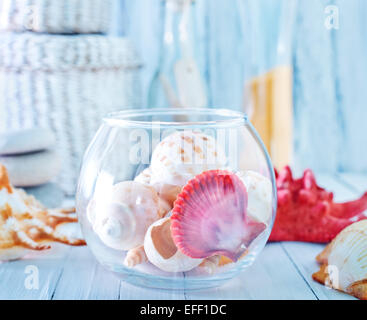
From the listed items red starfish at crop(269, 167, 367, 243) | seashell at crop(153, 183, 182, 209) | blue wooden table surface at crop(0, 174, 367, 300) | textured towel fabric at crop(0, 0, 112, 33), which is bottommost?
blue wooden table surface at crop(0, 174, 367, 300)

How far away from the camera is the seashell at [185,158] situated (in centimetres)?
51

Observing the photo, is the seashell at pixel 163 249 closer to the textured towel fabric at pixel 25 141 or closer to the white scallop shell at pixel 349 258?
the white scallop shell at pixel 349 258

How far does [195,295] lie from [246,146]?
→ 0.50 ft

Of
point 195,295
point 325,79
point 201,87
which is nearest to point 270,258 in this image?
point 195,295

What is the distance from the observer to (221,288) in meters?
0.55

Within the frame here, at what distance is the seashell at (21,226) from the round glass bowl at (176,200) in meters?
0.11

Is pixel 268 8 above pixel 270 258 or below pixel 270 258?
above

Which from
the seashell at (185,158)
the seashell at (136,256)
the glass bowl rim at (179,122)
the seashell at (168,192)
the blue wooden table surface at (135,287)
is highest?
the glass bowl rim at (179,122)

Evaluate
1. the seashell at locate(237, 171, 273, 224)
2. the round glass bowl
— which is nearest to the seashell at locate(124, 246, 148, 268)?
the round glass bowl

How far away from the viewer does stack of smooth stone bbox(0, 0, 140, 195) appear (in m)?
0.93

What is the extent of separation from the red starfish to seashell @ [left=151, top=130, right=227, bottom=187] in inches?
8.2

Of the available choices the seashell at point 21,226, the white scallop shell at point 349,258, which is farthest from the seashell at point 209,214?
the seashell at point 21,226

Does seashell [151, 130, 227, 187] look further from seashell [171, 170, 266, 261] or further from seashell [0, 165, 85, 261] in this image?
seashell [0, 165, 85, 261]

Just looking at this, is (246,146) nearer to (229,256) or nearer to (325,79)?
(229,256)
